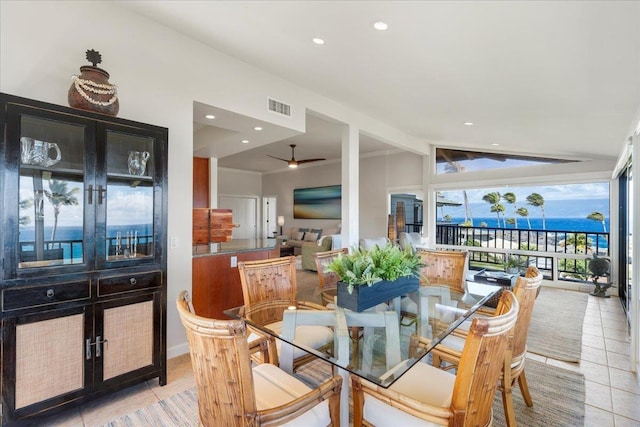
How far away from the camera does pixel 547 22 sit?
191 cm

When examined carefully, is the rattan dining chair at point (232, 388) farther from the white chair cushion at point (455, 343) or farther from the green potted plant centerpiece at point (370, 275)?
the white chair cushion at point (455, 343)

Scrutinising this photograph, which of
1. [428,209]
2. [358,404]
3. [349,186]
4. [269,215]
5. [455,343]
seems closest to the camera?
[358,404]

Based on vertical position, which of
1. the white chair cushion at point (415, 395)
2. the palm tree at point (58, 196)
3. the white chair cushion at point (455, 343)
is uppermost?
the palm tree at point (58, 196)

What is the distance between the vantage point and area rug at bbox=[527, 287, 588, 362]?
309cm

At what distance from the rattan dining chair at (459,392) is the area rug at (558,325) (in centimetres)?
233

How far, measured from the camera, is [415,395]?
1.45 metres

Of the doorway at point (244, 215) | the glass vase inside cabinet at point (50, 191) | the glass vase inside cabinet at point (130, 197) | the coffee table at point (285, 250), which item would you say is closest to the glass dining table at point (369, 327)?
the glass vase inside cabinet at point (130, 197)

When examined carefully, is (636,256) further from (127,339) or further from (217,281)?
(127,339)

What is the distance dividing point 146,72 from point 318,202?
7.06 metres

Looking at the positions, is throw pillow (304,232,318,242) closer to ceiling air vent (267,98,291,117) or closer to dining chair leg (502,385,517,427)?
ceiling air vent (267,98,291,117)

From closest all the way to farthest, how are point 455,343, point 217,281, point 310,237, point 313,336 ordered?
point 313,336
point 455,343
point 217,281
point 310,237

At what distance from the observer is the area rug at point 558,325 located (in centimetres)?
309

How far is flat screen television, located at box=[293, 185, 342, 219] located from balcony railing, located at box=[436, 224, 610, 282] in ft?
9.51

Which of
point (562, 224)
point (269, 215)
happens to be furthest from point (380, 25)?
point (269, 215)
